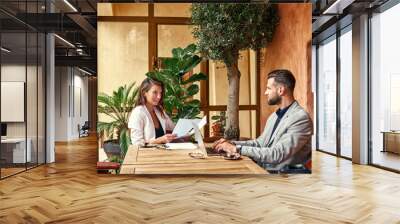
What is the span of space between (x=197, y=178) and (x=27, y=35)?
12.7 feet

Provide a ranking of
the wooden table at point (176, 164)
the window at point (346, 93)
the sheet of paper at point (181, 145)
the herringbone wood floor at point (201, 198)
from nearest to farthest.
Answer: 1. the herringbone wood floor at point (201, 198)
2. the wooden table at point (176, 164)
3. the sheet of paper at point (181, 145)
4. the window at point (346, 93)

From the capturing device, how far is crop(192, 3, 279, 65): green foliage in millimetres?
5844

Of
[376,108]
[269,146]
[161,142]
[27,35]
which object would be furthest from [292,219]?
[27,35]

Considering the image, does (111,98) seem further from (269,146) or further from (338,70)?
(338,70)

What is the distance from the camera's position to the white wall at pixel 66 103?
1567 centimetres

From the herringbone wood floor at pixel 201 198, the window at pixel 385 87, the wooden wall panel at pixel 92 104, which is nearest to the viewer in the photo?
the herringbone wood floor at pixel 201 198

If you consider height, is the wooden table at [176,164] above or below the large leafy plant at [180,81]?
below

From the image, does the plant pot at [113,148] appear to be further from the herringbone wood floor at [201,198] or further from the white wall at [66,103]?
the white wall at [66,103]

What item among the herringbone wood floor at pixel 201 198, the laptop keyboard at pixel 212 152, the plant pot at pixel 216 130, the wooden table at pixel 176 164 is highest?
the plant pot at pixel 216 130

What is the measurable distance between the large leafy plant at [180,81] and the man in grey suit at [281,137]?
658mm

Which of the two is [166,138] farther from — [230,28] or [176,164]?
[230,28]

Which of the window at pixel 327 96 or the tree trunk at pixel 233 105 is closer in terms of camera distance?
the tree trunk at pixel 233 105

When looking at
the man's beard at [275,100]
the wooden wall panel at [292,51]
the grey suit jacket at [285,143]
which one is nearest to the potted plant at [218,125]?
the grey suit jacket at [285,143]

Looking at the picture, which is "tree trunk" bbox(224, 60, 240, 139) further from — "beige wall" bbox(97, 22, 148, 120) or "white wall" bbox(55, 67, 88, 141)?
"white wall" bbox(55, 67, 88, 141)
